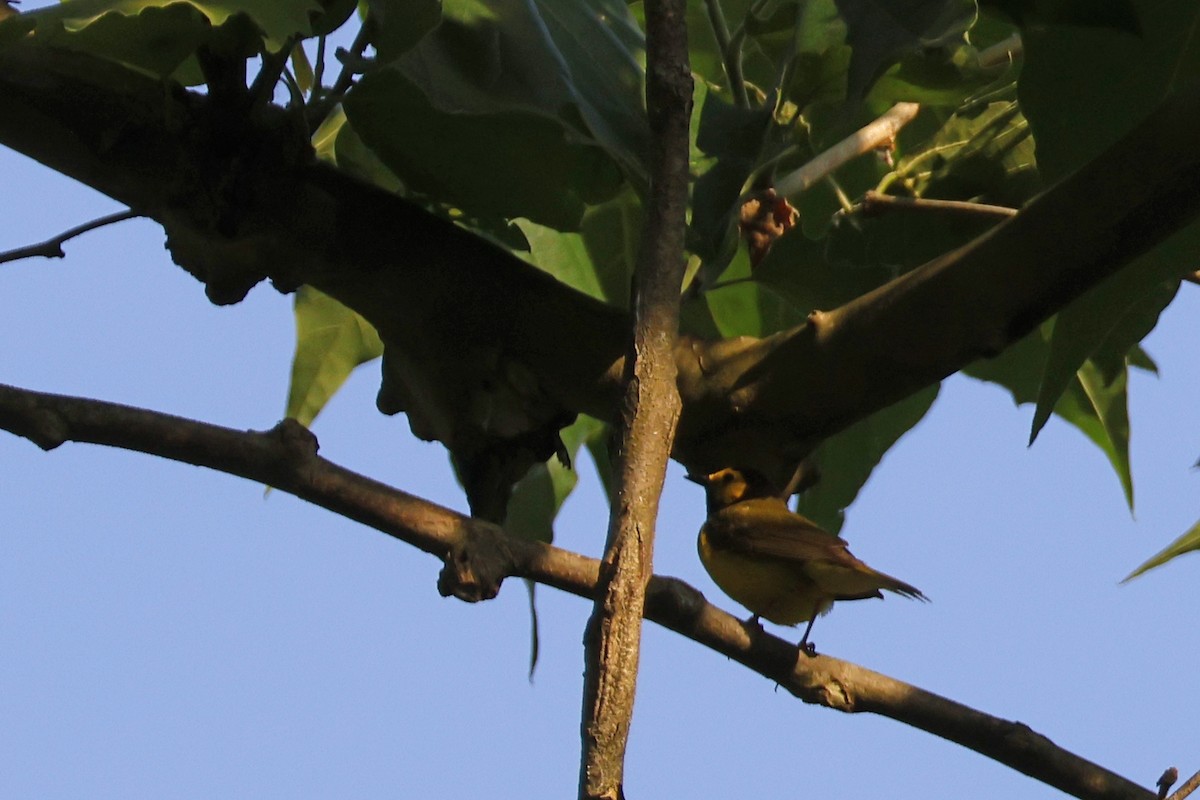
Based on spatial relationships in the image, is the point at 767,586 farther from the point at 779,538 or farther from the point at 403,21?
the point at 403,21

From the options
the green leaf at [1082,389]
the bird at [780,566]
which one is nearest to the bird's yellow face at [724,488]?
the bird at [780,566]

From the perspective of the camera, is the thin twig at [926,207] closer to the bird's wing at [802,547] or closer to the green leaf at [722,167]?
the green leaf at [722,167]

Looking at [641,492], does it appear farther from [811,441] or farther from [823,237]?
[823,237]

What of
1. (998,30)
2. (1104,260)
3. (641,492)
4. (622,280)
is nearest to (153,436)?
(641,492)

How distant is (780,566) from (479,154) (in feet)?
2.54

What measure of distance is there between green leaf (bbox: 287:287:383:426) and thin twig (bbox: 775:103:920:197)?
0.43 m

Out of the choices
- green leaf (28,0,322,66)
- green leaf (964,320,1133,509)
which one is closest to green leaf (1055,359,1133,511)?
green leaf (964,320,1133,509)

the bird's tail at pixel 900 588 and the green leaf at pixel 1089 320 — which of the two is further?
the bird's tail at pixel 900 588

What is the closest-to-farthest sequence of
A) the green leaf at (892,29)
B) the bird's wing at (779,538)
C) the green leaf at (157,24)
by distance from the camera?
the green leaf at (157,24)
the green leaf at (892,29)
the bird's wing at (779,538)

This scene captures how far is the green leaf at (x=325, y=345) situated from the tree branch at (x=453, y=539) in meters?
0.60

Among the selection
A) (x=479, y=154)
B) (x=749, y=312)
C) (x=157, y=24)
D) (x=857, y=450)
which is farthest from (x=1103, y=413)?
(x=157, y=24)

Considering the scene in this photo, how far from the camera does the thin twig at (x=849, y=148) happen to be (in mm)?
978

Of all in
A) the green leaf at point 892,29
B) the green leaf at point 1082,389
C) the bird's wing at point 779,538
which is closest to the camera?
the green leaf at point 892,29

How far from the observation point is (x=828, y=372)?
74cm
